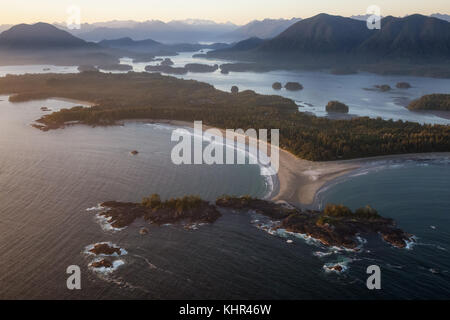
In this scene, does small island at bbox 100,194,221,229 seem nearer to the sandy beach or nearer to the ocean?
the ocean

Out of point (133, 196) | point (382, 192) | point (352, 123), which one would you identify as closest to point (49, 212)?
point (133, 196)

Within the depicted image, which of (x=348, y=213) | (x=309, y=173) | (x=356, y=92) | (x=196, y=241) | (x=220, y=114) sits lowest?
(x=196, y=241)

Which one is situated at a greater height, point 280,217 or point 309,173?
point 309,173

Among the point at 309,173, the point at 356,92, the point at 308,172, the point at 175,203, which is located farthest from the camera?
the point at 356,92

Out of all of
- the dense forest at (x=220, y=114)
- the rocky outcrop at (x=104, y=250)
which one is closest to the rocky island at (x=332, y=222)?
the rocky outcrop at (x=104, y=250)

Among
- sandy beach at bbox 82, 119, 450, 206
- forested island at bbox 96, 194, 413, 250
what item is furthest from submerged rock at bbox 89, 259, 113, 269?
sandy beach at bbox 82, 119, 450, 206

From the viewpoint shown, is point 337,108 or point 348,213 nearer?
point 348,213

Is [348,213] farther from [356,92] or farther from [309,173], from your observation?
[356,92]

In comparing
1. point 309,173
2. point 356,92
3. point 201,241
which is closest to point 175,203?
point 201,241
